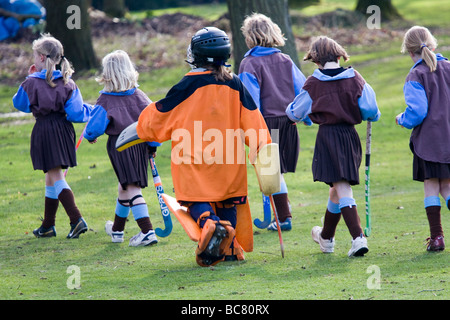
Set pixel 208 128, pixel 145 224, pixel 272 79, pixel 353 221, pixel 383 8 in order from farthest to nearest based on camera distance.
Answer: pixel 383 8 → pixel 272 79 → pixel 145 224 → pixel 353 221 → pixel 208 128

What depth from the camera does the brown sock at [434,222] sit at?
6.04 metres

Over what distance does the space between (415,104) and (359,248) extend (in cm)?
123

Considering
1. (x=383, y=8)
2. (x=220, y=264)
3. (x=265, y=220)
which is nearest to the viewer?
(x=220, y=264)

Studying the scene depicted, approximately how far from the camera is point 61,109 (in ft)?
24.0

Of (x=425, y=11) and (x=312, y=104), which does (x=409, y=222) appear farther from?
(x=425, y=11)

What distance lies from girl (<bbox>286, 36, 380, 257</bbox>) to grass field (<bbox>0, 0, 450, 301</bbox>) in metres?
0.48

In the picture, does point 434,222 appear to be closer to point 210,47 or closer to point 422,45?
point 422,45

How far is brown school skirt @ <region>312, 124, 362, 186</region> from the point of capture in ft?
19.7

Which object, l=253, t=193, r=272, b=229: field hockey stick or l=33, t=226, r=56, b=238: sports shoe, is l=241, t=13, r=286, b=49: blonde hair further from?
l=33, t=226, r=56, b=238: sports shoe

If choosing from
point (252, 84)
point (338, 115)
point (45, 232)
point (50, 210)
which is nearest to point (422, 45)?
point (338, 115)

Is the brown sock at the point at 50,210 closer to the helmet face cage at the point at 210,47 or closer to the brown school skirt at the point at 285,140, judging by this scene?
the brown school skirt at the point at 285,140

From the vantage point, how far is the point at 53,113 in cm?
734
